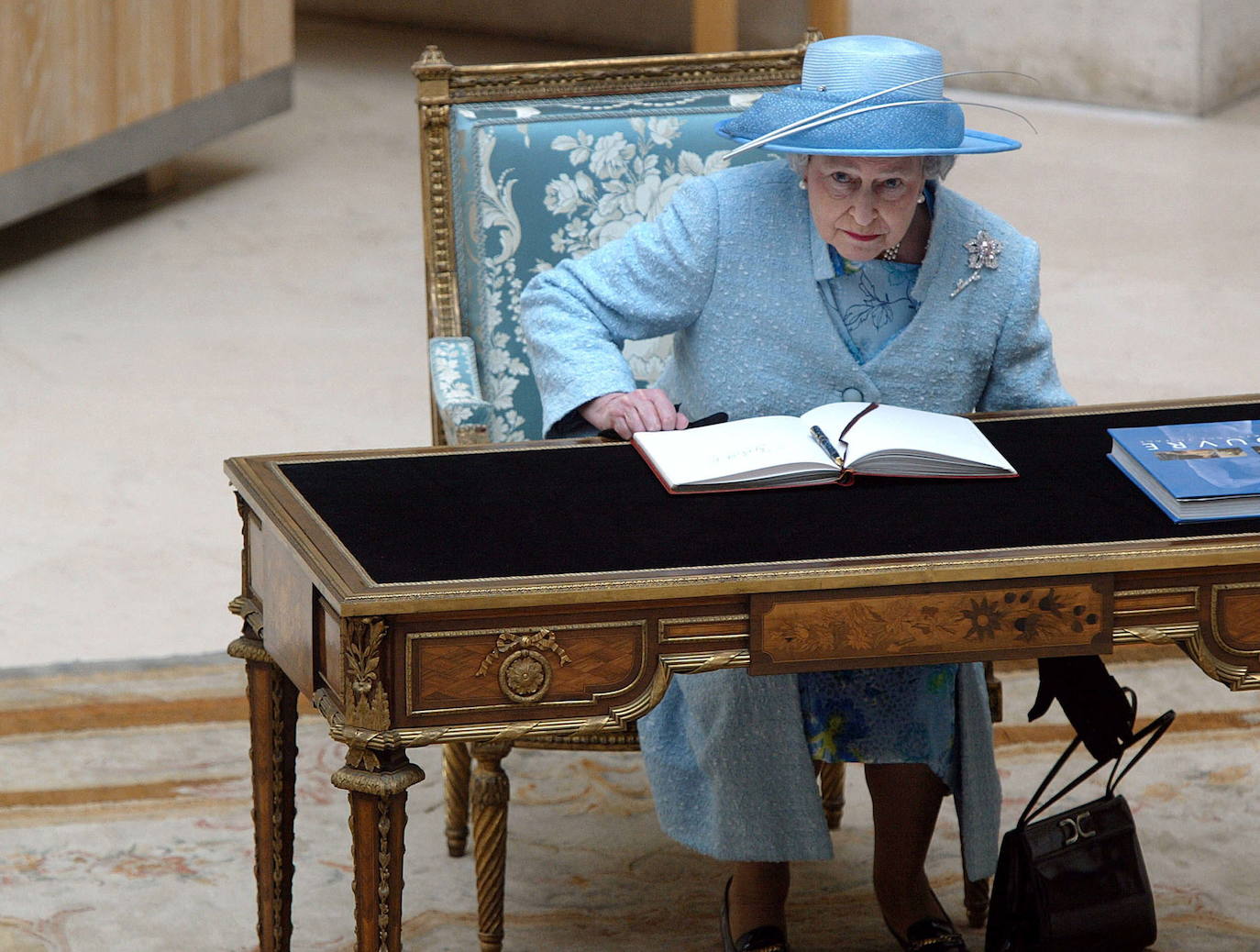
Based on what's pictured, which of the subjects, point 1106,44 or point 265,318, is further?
point 1106,44

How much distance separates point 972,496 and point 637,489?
1.32 feet

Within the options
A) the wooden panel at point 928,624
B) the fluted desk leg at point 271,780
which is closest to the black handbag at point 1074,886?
the wooden panel at point 928,624

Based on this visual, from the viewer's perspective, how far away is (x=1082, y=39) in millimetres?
9203

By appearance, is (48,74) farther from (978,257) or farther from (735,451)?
(735,451)

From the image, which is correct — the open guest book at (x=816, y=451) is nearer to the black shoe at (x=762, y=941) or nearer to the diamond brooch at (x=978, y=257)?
the diamond brooch at (x=978, y=257)

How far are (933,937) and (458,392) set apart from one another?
1079 millimetres

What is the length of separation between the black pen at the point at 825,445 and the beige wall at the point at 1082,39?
22.7ft

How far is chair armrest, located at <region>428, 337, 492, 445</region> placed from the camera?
A: 10.0 ft

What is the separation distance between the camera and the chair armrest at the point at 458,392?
306 centimetres

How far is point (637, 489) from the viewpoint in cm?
247

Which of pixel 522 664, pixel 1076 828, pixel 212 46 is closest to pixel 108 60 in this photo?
pixel 212 46

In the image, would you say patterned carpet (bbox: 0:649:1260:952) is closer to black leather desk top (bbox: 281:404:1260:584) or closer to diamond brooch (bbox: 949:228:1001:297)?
black leather desk top (bbox: 281:404:1260:584)

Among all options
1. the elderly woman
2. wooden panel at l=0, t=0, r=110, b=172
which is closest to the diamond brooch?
the elderly woman

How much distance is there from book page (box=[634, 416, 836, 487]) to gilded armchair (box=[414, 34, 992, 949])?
86cm
